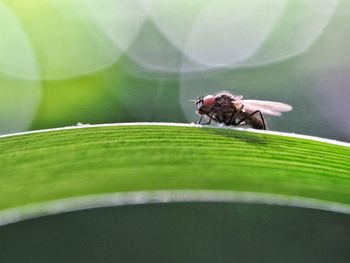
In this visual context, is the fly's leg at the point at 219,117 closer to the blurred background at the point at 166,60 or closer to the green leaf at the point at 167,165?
the blurred background at the point at 166,60

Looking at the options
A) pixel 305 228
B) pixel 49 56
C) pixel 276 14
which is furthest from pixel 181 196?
pixel 276 14

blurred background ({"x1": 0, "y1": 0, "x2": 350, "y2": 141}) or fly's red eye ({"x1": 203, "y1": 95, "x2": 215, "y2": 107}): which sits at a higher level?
blurred background ({"x1": 0, "y1": 0, "x2": 350, "y2": 141})

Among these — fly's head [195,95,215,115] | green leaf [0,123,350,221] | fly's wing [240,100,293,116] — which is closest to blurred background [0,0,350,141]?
fly's head [195,95,215,115]

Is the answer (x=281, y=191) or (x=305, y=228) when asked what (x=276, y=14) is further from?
(x=281, y=191)

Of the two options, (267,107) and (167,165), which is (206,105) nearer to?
(267,107)

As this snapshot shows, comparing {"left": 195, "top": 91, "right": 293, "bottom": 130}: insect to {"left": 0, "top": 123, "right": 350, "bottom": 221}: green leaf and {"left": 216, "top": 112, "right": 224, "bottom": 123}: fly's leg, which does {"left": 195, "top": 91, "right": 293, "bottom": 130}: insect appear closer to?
{"left": 216, "top": 112, "right": 224, "bottom": 123}: fly's leg

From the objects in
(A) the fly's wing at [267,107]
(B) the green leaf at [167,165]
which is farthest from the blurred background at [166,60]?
(B) the green leaf at [167,165]
